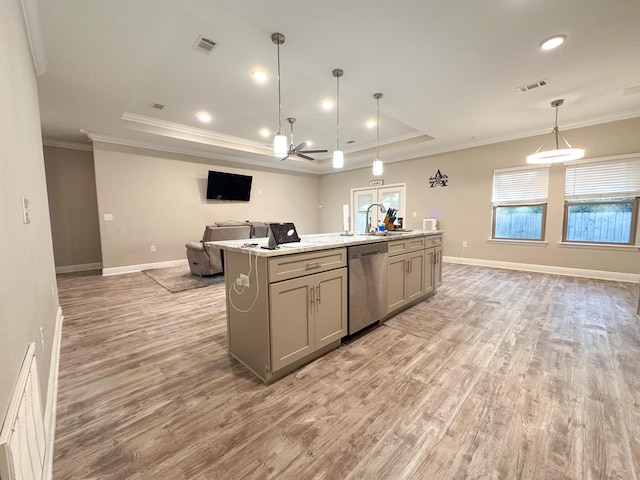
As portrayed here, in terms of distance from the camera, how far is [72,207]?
5.45m

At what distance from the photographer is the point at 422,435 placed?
4.53 ft

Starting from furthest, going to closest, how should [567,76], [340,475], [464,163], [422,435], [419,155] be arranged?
[419,155] < [464,163] < [567,76] < [422,435] < [340,475]

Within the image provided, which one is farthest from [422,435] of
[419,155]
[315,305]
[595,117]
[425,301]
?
[419,155]

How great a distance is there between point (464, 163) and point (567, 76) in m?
2.79

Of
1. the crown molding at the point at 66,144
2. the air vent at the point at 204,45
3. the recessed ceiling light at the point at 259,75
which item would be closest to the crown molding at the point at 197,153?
the crown molding at the point at 66,144

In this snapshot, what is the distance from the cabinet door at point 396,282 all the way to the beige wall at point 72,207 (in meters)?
6.47

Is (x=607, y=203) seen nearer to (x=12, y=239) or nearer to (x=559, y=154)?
(x=559, y=154)

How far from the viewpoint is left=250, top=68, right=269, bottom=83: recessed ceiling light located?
2.98 meters

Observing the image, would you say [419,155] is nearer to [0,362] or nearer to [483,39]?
[483,39]

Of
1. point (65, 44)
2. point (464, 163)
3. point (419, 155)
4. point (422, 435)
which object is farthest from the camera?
point (419, 155)

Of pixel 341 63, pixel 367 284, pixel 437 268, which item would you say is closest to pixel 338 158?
pixel 341 63

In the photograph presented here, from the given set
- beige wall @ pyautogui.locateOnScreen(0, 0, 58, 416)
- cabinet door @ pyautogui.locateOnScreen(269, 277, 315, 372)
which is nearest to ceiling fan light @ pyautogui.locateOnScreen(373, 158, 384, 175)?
cabinet door @ pyautogui.locateOnScreen(269, 277, 315, 372)

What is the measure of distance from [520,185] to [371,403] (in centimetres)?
546

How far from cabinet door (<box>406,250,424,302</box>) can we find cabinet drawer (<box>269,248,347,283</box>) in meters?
1.21
